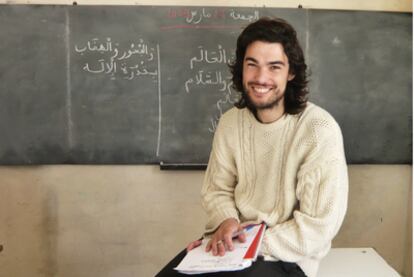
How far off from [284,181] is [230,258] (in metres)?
0.33

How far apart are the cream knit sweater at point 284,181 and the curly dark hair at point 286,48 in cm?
5

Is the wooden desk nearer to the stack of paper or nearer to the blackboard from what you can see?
the stack of paper

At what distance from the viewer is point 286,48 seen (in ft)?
5.16

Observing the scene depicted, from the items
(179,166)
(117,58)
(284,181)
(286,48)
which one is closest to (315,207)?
(284,181)

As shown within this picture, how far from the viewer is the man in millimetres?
1482

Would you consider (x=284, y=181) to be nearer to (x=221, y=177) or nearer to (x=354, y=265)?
(x=221, y=177)

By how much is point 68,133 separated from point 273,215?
52.3 inches

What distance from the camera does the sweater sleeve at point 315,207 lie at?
147 cm

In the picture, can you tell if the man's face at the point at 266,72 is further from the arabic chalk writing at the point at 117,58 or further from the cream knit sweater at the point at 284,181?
the arabic chalk writing at the point at 117,58

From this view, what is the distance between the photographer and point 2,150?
2.47m

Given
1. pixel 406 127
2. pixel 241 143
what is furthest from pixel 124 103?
pixel 406 127

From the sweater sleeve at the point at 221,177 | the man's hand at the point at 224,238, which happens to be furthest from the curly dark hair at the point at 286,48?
the man's hand at the point at 224,238

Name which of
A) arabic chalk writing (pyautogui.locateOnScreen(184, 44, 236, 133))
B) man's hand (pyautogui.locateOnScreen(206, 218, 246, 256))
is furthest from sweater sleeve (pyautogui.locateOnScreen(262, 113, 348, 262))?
arabic chalk writing (pyautogui.locateOnScreen(184, 44, 236, 133))

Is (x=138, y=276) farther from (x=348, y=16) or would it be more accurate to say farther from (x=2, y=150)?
(x=348, y=16)
